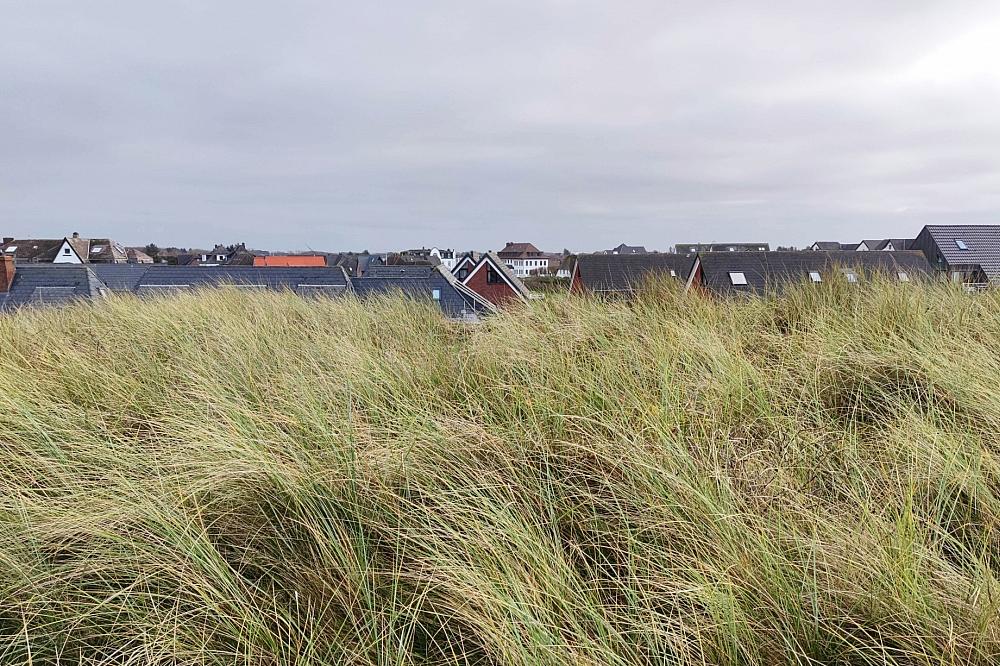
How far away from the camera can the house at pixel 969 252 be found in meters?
4.72

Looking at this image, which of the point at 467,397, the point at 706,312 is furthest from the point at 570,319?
the point at 467,397

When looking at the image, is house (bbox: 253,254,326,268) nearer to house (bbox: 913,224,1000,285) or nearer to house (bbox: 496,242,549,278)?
house (bbox: 913,224,1000,285)

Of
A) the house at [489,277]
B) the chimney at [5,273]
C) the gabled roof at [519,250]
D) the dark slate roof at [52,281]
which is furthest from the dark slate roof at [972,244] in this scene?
the gabled roof at [519,250]

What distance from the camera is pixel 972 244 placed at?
10.4 meters

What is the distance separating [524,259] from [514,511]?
9576 centimetres

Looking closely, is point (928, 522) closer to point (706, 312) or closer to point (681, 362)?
point (681, 362)

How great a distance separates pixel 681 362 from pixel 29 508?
236 centimetres

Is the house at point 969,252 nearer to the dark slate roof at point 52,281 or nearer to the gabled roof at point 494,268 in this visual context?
the gabled roof at point 494,268

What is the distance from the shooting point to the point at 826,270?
4246 millimetres

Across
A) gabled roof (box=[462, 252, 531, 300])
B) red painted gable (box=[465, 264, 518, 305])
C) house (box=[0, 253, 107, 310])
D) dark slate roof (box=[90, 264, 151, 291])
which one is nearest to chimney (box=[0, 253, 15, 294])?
house (box=[0, 253, 107, 310])

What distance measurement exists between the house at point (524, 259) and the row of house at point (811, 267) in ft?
201

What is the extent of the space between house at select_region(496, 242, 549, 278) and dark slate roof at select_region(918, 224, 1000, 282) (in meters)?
76.8

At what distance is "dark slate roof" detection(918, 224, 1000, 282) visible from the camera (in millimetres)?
7672

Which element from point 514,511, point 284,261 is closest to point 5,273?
point 514,511
